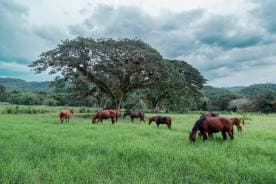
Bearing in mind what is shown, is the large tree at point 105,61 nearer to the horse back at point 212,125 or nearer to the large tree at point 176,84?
the large tree at point 176,84

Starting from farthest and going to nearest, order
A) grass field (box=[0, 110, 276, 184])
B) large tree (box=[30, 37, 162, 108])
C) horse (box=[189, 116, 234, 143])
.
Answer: large tree (box=[30, 37, 162, 108]), horse (box=[189, 116, 234, 143]), grass field (box=[0, 110, 276, 184])

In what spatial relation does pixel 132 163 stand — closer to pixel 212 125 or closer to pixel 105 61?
pixel 212 125

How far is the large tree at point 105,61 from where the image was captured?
120 feet

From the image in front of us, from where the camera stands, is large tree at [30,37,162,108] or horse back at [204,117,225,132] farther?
large tree at [30,37,162,108]

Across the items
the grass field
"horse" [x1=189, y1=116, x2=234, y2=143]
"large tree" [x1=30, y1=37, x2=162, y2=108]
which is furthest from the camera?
"large tree" [x1=30, y1=37, x2=162, y2=108]

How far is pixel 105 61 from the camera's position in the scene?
37219 millimetres

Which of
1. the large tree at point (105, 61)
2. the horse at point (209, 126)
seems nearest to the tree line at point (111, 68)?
the large tree at point (105, 61)

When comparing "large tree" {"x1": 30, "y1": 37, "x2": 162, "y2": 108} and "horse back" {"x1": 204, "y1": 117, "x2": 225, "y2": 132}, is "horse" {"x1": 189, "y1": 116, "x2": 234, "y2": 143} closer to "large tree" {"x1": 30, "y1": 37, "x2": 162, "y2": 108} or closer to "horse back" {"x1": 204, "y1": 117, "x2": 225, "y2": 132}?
"horse back" {"x1": 204, "y1": 117, "x2": 225, "y2": 132}

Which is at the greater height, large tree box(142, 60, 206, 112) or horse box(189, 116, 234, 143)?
large tree box(142, 60, 206, 112)

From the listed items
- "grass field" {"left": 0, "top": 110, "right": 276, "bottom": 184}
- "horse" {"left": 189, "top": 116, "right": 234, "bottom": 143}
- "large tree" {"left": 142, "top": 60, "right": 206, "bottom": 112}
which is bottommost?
"grass field" {"left": 0, "top": 110, "right": 276, "bottom": 184}

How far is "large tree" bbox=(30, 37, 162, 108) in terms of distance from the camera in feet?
120

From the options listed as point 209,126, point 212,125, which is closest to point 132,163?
point 209,126

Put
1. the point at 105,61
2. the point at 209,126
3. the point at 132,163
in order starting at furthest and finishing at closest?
the point at 105,61 < the point at 209,126 < the point at 132,163

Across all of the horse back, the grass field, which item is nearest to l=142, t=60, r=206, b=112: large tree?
the horse back
